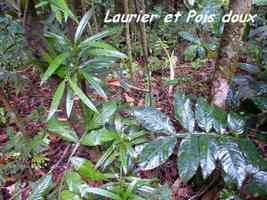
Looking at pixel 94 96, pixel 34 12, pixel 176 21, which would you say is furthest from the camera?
pixel 176 21

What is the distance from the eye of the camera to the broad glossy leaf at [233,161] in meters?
0.96

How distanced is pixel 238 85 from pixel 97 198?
634mm

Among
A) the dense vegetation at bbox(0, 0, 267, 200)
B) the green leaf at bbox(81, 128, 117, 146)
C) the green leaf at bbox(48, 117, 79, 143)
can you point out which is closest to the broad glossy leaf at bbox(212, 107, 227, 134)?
the dense vegetation at bbox(0, 0, 267, 200)

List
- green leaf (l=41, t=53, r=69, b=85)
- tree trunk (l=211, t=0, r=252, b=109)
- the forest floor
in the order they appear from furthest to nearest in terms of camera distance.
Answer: the forest floor → tree trunk (l=211, t=0, r=252, b=109) → green leaf (l=41, t=53, r=69, b=85)

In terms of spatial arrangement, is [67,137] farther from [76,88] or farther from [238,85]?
[238,85]

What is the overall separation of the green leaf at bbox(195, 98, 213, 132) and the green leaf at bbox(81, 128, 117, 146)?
256mm

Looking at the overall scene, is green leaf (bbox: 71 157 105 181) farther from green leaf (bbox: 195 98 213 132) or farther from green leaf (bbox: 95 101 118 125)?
green leaf (bbox: 195 98 213 132)

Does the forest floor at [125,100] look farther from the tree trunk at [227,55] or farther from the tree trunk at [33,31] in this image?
the tree trunk at [227,55]

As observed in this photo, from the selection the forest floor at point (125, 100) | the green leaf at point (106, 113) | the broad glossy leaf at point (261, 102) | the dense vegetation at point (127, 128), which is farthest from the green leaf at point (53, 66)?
the broad glossy leaf at point (261, 102)

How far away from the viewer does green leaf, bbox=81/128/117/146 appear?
1.04 m

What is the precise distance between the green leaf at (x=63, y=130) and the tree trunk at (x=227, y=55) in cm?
50

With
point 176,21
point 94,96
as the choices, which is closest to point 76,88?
→ point 94,96

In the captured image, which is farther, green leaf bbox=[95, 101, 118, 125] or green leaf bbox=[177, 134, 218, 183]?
green leaf bbox=[95, 101, 118, 125]

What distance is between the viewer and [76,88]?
94 centimetres
